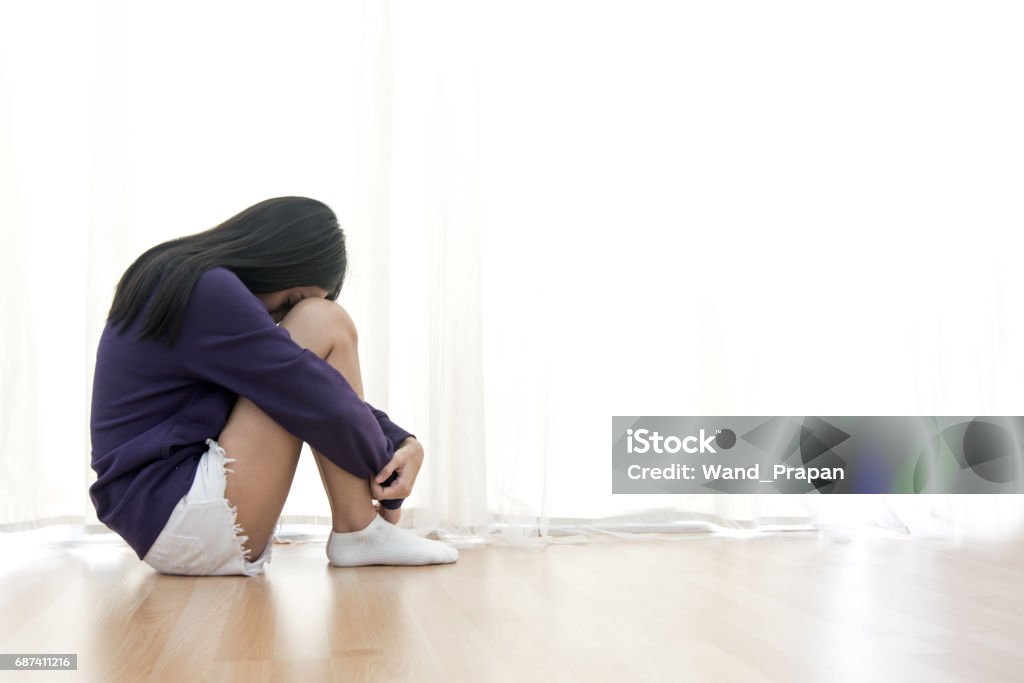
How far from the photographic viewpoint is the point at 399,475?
162 cm

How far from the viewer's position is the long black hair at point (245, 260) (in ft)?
4.68

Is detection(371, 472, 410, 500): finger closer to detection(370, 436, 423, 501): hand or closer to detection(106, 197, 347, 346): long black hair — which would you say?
detection(370, 436, 423, 501): hand

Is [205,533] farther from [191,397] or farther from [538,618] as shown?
[538,618]

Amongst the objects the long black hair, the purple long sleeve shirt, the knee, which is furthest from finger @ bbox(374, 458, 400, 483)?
the long black hair

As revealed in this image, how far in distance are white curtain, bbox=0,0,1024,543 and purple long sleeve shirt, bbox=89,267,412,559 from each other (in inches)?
21.2

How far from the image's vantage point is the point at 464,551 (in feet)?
6.22

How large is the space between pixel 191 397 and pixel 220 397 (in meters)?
0.04

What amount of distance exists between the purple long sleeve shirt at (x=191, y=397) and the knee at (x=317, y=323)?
0.26 ft

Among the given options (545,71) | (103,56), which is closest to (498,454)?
(545,71)

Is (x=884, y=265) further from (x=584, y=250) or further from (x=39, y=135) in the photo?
(x=39, y=135)

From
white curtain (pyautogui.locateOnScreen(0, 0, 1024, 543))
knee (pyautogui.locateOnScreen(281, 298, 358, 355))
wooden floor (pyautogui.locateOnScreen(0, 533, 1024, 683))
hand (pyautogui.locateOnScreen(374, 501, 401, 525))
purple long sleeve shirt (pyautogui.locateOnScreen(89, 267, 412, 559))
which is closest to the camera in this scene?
wooden floor (pyautogui.locateOnScreen(0, 533, 1024, 683))

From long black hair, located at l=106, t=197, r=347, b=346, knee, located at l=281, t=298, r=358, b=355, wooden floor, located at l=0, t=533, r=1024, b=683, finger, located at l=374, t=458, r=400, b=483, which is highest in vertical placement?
long black hair, located at l=106, t=197, r=347, b=346

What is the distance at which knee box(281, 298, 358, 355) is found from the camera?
1.56 meters


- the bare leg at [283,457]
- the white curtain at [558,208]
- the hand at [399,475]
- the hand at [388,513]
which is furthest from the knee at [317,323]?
the white curtain at [558,208]
